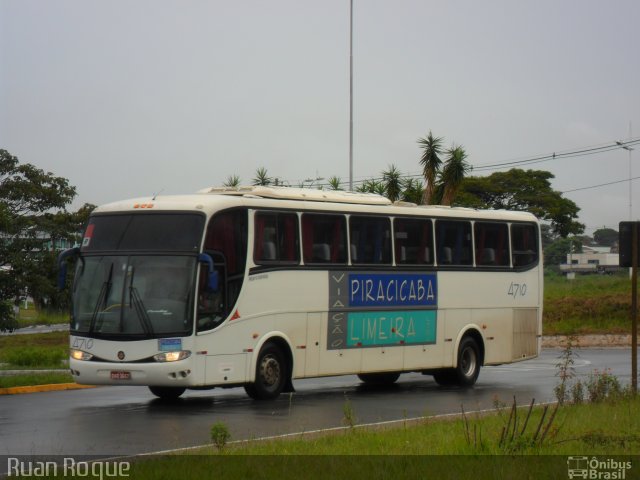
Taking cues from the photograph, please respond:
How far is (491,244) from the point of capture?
25.4m

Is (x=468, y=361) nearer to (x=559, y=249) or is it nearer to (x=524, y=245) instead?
(x=524, y=245)

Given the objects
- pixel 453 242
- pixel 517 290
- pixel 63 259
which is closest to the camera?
pixel 63 259

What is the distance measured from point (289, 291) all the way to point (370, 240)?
2.35 m

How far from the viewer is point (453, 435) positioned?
13484 mm

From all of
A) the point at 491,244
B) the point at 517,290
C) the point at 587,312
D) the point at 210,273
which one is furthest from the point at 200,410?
the point at 587,312

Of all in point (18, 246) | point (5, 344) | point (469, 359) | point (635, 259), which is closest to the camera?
point (635, 259)

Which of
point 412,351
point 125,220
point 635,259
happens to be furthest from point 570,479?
point 412,351

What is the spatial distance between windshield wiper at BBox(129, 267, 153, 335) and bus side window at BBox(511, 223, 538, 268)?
31.7 ft

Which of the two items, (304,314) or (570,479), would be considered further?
(304,314)

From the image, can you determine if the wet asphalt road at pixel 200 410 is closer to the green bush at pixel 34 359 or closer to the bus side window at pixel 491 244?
the bus side window at pixel 491 244

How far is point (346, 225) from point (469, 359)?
185 inches

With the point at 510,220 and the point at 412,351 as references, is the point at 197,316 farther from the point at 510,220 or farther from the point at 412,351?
the point at 510,220

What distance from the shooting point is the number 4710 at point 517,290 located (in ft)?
84.8

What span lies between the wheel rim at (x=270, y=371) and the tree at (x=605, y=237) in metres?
166
